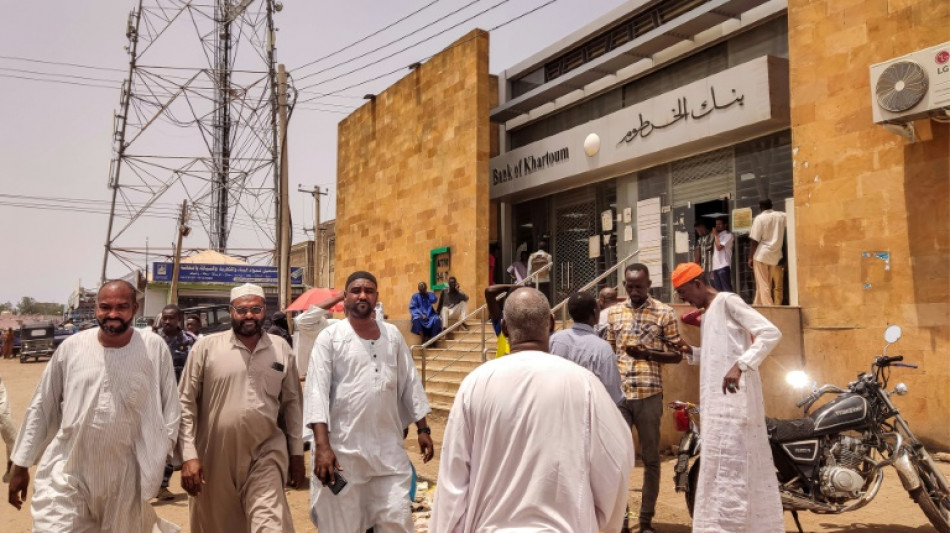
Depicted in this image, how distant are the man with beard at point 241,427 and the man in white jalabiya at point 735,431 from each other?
2404mm

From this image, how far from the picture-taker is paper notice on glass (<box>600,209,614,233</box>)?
13.8 m

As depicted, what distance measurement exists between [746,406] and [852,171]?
5530mm

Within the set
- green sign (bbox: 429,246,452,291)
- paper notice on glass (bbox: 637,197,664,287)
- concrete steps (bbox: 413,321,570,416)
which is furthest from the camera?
green sign (bbox: 429,246,452,291)

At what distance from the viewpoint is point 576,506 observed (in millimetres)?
2166

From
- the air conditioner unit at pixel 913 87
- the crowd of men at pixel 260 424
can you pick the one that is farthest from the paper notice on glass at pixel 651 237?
the crowd of men at pixel 260 424

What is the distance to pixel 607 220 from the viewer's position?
13922mm

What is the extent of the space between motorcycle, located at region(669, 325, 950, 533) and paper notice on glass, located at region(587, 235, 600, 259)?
30.0 feet

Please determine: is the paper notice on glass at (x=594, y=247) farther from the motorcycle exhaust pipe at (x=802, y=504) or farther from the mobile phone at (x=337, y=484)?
the mobile phone at (x=337, y=484)

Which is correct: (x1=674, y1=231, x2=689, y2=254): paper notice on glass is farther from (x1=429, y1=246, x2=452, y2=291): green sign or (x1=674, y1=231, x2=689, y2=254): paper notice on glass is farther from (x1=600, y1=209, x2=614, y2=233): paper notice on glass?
(x1=429, y1=246, x2=452, y2=291): green sign

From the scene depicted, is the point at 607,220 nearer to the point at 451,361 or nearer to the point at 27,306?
the point at 451,361

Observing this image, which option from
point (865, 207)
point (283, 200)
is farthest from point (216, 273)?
point (865, 207)

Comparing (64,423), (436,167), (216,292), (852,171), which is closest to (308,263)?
(216,292)

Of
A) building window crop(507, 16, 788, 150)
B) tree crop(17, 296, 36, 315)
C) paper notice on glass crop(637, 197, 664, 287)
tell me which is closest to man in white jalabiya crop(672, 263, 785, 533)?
building window crop(507, 16, 788, 150)

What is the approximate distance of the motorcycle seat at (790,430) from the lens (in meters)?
4.92
